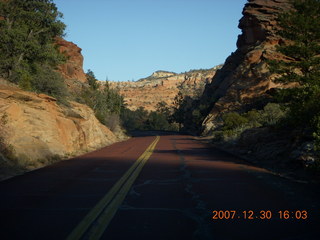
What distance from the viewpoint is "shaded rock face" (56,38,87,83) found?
64938 mm

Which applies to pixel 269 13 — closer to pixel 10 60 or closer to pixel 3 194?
pixel 10 60

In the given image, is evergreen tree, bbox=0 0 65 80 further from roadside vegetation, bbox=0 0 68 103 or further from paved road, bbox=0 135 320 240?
paved road, bbox=0 135 320 240

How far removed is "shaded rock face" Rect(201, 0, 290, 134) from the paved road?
139 ft

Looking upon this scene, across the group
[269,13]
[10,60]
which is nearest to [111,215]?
[10,60]

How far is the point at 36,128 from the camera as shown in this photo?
1772cm

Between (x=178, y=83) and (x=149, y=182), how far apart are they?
17660 cm

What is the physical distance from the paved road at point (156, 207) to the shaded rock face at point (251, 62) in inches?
1670

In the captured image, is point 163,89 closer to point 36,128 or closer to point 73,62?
point 73,62

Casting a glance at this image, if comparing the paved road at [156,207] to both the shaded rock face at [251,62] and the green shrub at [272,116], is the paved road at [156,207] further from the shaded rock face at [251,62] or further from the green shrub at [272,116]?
the shaded rock face at [251,62]

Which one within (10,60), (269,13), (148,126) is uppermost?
(269,13)

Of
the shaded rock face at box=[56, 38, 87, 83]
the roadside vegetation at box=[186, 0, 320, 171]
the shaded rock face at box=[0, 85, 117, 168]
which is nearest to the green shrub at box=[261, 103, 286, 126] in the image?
the roadside vegetation at box=[186, 0, 320, 171]

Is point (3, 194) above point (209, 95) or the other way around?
the other way around

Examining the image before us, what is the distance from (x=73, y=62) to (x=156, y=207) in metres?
65.6

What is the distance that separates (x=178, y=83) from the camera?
607 feet
